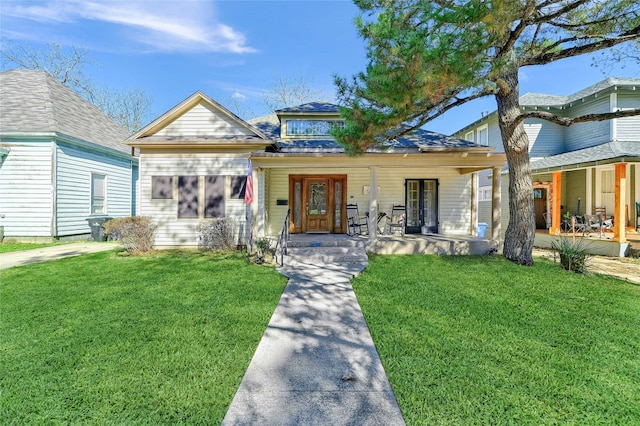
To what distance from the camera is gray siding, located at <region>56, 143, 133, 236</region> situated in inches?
409

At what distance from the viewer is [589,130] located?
1283 cm

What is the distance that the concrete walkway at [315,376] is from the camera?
92.0 inches

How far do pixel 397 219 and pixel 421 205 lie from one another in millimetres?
1376

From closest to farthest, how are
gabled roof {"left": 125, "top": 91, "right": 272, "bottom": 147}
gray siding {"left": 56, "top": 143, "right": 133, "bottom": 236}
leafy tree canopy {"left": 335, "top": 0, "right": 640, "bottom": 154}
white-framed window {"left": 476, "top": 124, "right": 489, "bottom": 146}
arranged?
leafy tree canopy {"left": 335, "top": 0, "right": 640, "bottom": 154} → gabled roof {"left": 125, "top": 91, "right": 272, "bottom": 147} → gray siding {"left": 56, "top": 143, "right": 133, "bottom": 236} → white-framed window {"left": 476, "top": 124, "right": 489, "bottom": 146}

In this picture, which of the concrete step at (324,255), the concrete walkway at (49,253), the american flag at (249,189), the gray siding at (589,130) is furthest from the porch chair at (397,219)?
the concrete walkway at (49,253)

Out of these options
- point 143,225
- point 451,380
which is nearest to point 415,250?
point 451,380

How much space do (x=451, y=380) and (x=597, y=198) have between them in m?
14.2

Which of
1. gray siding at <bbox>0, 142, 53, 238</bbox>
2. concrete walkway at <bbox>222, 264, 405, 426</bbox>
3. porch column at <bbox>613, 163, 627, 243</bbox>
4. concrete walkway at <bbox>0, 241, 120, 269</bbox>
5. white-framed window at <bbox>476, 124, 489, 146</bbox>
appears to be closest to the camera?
concrete walkway at <bbox>222, 264, 405, 426</bbox>

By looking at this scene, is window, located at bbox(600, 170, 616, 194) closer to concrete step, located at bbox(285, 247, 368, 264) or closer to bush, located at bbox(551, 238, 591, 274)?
bush, located at bbox(551, 238, 591, 274)

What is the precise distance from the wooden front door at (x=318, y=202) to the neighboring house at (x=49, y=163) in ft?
26.6

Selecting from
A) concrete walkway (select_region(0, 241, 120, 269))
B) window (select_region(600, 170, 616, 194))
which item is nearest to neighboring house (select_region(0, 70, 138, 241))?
concrete walkway (select_region(0, 241, 120, 269))

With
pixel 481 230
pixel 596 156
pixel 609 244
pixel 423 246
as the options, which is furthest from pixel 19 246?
pixel 596 156

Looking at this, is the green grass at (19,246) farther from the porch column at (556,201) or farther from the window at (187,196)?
the porch column at (556,201)

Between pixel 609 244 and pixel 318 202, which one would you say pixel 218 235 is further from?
pixel 609 244
